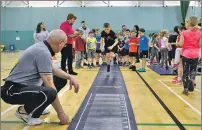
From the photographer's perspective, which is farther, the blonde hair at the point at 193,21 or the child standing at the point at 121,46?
the child standing at the point at 121,46

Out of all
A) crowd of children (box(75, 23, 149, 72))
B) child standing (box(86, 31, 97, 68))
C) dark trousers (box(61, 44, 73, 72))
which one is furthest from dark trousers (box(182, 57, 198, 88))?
child standing (box(86, 31, 97, 68))

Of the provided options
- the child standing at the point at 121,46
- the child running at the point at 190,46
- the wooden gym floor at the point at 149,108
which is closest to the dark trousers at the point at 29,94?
the wooden gym floor at the point at 149,108

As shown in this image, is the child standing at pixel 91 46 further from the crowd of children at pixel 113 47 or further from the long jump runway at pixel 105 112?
the long jump runway at pixel 105 112

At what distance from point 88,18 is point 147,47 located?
13598mm

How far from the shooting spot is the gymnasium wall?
22250mm

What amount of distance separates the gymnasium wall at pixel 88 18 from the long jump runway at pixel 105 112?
1696 centimetres

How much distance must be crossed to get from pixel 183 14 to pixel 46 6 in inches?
411

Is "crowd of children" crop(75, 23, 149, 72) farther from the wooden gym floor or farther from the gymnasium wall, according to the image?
the gymnasium wall

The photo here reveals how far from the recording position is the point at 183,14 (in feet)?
69.9

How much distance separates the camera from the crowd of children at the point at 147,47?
18.2ft

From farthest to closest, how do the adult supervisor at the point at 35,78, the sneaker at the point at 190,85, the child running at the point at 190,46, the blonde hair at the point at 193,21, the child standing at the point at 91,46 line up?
1. the child standing at the point at 91,46
2. the sneaker at the point at 190,85
3. the child running at the point at 190,46
4. the blonde hair at the point at 193,21
5. the adult supervisor at the point at 35,78

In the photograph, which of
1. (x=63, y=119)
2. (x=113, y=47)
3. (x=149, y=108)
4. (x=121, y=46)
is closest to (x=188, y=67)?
(x=149, y=108)

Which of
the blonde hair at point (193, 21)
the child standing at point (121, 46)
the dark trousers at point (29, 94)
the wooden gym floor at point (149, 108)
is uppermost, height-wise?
the blonde hair at point (193, 21)

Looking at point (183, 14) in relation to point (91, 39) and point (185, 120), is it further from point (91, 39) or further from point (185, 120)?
point (185, 120)
